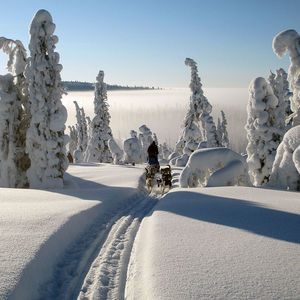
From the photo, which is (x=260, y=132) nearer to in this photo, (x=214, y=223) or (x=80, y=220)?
(x=214, y=223)

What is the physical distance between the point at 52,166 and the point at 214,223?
10103 millimetres

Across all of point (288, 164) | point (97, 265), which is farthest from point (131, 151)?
point (97, 265)

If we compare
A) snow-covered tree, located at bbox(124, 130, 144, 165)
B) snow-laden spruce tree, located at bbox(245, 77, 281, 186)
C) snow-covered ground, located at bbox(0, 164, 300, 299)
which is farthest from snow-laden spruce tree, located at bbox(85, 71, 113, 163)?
snow-covered ground, located at bbox(0, 164, 300, 299)

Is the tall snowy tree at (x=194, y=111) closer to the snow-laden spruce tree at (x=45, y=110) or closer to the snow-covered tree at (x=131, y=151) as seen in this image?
the snow-covered tree at (x=131, y=151)

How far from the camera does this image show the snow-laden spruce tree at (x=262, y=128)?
14.3 meters

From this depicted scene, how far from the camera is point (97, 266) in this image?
182 inches

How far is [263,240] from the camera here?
479 centimetres

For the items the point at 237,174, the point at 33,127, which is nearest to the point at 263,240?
the point at 237,174

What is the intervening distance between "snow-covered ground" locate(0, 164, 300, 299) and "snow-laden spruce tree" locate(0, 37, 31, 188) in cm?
713

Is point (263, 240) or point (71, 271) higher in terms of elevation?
point (263, 240)

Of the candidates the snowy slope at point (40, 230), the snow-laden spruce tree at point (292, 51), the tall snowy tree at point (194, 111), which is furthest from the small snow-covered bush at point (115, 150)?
the snowy slope at point (40, 230)

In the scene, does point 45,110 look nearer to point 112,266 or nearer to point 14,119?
point 14,119

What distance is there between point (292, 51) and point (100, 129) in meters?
25.2

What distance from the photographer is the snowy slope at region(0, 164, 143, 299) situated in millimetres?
3701
